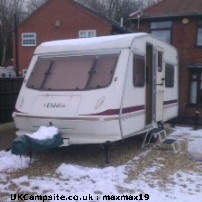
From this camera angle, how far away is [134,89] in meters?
8.36

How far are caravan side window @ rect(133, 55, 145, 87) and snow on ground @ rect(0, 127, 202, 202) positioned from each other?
1.94m

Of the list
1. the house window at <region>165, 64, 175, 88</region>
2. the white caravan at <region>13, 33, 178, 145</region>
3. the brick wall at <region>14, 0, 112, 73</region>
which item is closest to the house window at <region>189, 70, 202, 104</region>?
the house window at <region>165, 64, 175, 88</region>

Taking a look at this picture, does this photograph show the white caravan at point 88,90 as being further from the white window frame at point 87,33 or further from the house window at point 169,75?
the white window frame at point 87,33

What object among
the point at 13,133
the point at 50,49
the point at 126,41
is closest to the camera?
the point at 126,41

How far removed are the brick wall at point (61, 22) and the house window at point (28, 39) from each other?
0.29 meters

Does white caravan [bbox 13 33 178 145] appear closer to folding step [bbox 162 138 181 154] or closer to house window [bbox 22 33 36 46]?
folding step [bbox 162 138 181 154]

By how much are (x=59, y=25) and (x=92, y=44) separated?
19878 mm

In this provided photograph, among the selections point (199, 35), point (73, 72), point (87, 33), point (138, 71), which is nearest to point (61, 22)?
point (87, 33)

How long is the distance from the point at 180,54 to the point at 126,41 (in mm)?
8158

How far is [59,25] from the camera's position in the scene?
90.4ft

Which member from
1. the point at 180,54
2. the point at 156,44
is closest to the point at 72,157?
the point at 156,44

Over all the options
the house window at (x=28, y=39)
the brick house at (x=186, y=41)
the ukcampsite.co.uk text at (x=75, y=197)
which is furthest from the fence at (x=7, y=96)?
the house window at (x=28, y=39)

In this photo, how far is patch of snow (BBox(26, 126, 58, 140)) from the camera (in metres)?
7.25

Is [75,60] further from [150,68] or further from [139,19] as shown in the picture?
[139,19]
